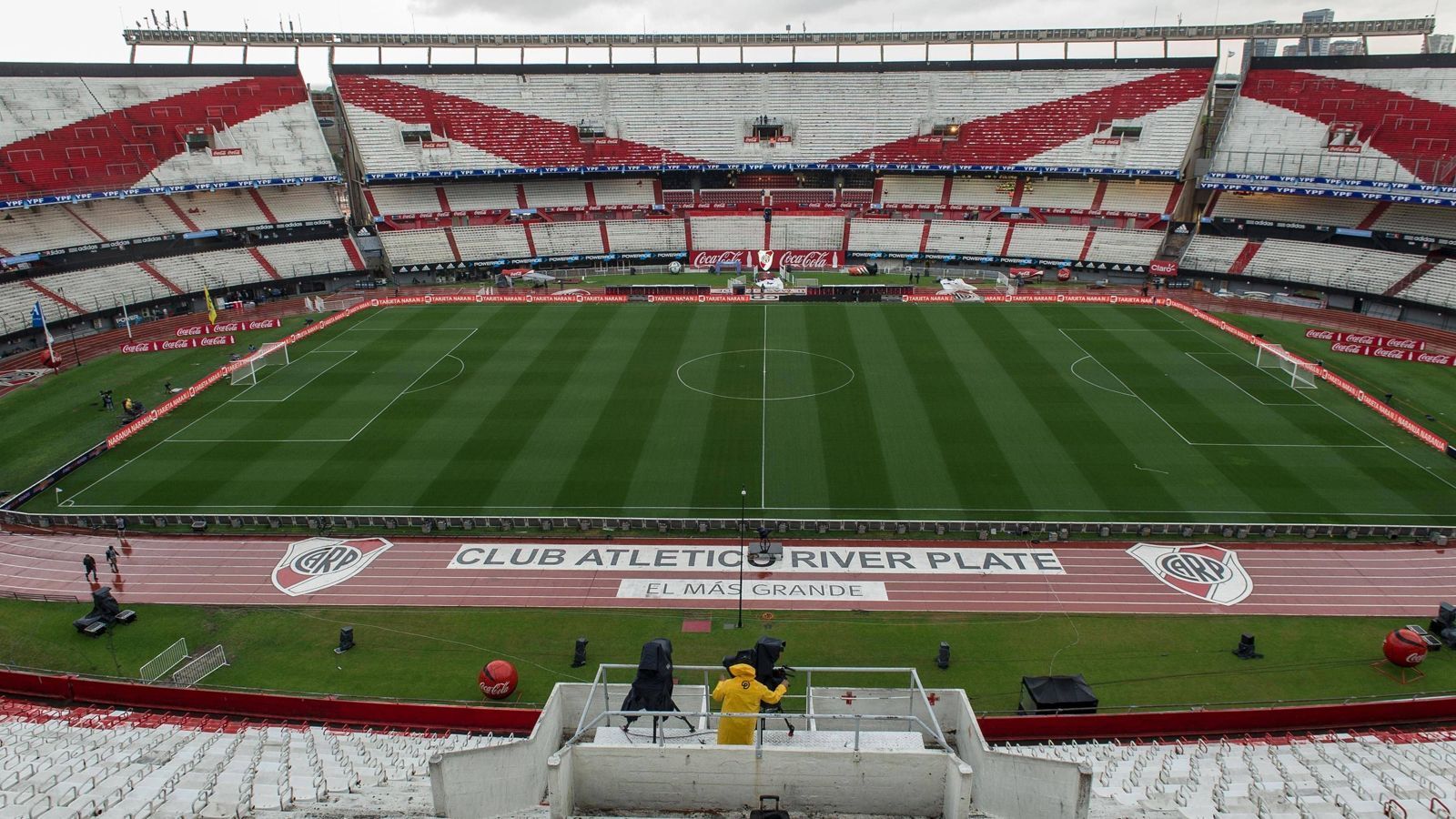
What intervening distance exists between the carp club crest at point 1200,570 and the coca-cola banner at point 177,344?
1961 inches

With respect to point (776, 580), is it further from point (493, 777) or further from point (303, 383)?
point (303, 383)

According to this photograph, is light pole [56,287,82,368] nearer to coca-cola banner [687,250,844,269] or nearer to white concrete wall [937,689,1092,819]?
coca-cola banner [687,250,844,269]

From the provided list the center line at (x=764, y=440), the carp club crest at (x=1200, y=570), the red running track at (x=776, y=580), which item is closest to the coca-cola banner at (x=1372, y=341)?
the red running track at (x=776, y=580)

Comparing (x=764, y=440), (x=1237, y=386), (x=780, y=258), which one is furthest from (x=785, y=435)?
(x=780, y=258)

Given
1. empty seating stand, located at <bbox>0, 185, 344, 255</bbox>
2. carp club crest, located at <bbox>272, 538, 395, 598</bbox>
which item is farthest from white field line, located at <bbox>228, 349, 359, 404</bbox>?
empty seating stand, located at <bbox>0, 185, 344, 255</bbox>

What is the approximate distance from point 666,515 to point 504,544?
557 centimetres

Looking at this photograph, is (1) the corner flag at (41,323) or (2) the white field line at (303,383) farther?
(1) the corner flag at (41,323)

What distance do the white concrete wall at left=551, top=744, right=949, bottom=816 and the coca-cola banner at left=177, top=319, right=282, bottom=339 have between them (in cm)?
5350

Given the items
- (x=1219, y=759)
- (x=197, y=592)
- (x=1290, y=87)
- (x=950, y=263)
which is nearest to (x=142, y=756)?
(x=197, y=592)

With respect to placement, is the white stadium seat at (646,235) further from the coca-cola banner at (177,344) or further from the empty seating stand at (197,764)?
the empty seating stand at (197,764)

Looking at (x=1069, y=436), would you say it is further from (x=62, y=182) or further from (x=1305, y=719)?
(x=62, y=182)

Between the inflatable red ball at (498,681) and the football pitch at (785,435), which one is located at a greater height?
the football pitch at (785,435)

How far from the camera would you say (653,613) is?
25.1m

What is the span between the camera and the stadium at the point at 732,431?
15375 millimetres
